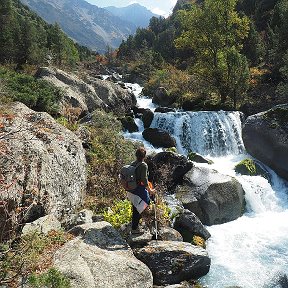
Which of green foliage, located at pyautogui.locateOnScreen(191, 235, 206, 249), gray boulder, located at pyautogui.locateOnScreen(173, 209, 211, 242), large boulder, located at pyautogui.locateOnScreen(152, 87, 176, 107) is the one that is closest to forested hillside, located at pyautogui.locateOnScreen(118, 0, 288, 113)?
large boulder, located at pyautogui.locateOnScreen(152, 87, 176, 107)

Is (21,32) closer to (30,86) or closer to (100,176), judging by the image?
(30,86)

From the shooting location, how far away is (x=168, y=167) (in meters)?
15.6

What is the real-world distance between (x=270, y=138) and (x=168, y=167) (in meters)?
7.74

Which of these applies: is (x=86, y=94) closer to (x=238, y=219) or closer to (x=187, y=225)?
(x=238, y=219)

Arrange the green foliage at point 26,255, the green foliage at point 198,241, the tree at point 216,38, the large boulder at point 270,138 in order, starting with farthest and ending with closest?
the tree at point 216,38, the large boulder at point 270,138, the green foliage at point 198,241, the green foliage at point 26,255

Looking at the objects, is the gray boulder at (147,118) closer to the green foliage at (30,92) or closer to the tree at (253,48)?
the green foliage at (30,92)

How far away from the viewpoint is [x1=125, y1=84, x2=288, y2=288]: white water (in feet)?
36.2

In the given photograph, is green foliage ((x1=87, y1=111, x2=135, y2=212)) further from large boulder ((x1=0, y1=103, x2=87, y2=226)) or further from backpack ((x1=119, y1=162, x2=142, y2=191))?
backpack ((x1=119, y1=162, x2=142, y2=191))

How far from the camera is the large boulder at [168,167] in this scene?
1531 centimetres

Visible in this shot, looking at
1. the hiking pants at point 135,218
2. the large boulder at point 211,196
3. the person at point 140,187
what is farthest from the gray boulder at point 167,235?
the large boulder at point 211,196

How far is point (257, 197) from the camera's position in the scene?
16922mm

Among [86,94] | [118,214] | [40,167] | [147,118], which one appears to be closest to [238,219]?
[118,214]

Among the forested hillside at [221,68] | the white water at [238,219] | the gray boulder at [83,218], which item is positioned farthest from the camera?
the forested hillside at [221,68]

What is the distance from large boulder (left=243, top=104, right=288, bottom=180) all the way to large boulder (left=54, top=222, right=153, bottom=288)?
1339 cm
